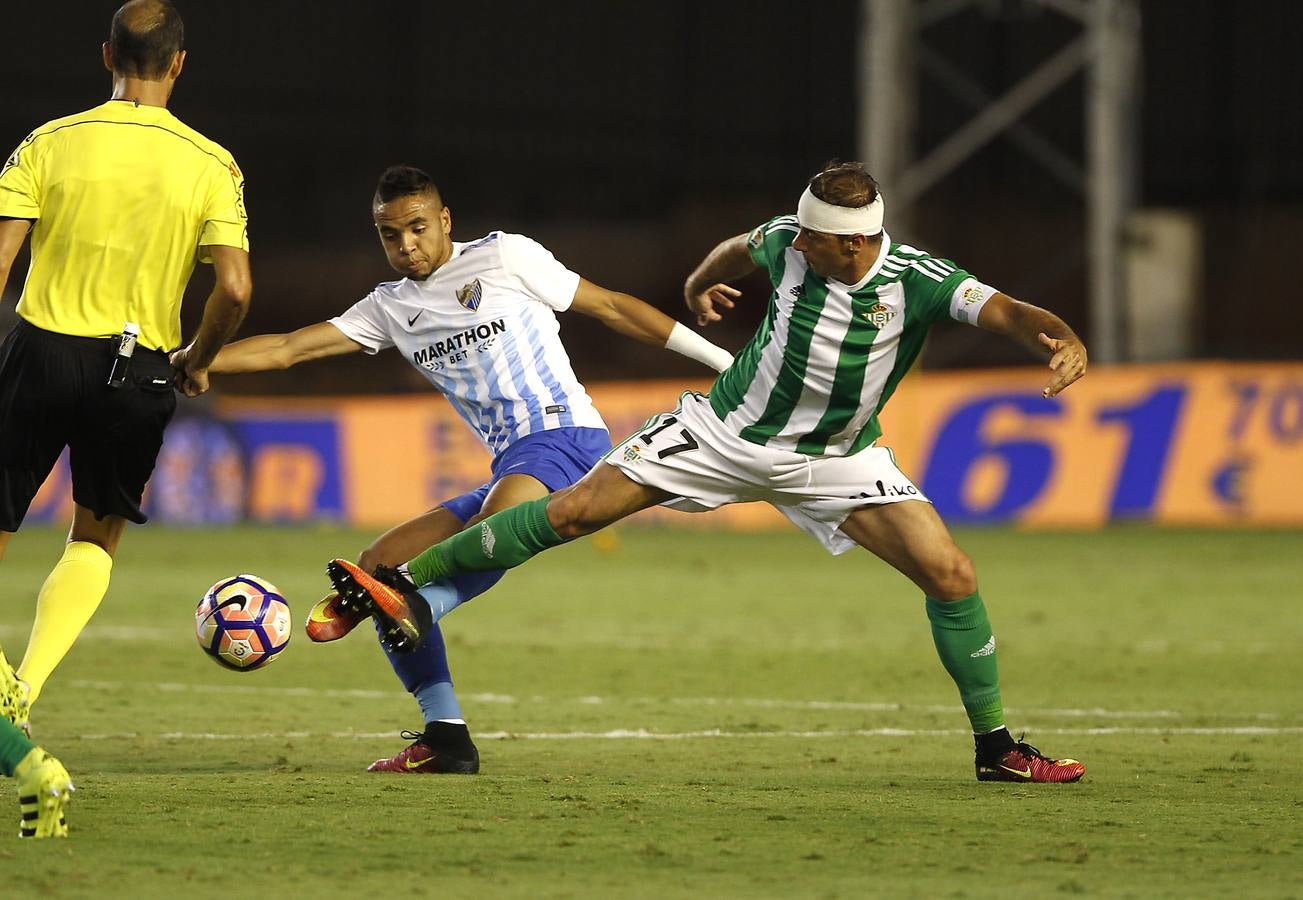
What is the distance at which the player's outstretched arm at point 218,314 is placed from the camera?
21.7 feet

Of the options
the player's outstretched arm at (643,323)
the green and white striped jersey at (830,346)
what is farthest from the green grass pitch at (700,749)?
the player's outstretched arm at (643,323)

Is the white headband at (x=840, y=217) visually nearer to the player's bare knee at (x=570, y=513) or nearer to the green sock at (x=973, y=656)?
the player's bare knee at (x=570, y=513)

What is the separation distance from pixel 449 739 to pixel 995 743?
6.08 feet

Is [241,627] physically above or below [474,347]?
below

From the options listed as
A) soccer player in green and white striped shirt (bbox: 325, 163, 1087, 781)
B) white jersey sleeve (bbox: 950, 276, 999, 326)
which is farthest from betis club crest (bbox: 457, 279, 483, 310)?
white jersey sleeve (bbox: 950, 276, 999, 326)

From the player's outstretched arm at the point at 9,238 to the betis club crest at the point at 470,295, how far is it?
1631 mm

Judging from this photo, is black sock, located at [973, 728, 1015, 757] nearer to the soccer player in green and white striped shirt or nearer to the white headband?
the soccer player in green and white striped shirt

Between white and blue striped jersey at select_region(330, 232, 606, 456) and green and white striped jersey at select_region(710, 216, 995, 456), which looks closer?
green and white striped jersey at select_region(710, 216, 995, 456)

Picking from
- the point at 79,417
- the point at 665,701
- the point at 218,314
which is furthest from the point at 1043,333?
the point at 665,701

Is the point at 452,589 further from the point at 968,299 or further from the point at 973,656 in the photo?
the point at 968,299

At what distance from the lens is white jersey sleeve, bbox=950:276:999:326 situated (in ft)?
21.9

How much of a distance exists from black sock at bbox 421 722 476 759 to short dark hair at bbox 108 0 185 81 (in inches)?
93.4

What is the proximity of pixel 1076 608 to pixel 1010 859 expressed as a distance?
8467 millimetres

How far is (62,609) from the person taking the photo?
22.4ft
